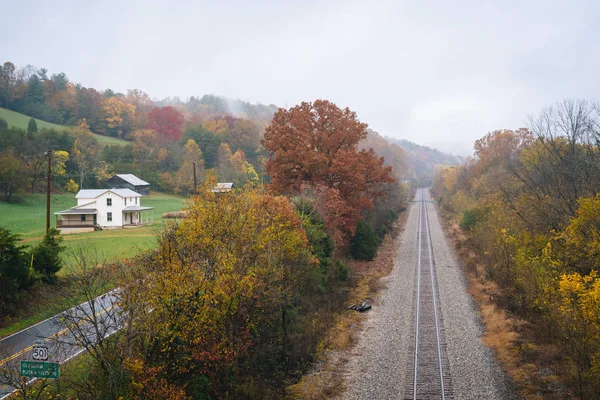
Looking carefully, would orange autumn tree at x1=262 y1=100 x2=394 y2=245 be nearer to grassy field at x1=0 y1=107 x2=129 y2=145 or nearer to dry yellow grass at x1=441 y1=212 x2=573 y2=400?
dry yellow grass at x1=441 y1=212 x2=573 y2=400

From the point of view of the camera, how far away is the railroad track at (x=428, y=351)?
15305mm

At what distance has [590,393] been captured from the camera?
507 inches

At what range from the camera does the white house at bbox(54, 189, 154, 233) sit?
Result: 170 feet

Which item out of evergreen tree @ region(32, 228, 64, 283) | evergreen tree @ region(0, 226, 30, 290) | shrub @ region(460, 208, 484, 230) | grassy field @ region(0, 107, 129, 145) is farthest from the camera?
grassy field @ region(0, 107, 129, 145)

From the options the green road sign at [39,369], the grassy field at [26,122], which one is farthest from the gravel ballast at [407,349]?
the grassy field at [26,122]

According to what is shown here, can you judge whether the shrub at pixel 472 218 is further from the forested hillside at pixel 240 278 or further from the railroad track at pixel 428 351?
the railroad track at pixel 428 351

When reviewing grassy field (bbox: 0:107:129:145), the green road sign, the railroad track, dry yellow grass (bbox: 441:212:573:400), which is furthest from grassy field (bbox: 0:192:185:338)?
grassy field (bbox: 0:107:129:145)

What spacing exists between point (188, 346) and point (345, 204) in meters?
22.2

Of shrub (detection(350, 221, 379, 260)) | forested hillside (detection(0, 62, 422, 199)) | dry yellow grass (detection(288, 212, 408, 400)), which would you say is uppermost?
forested hillside (detection(0, 62, 422, 199))

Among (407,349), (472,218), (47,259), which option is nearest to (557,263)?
(407,349)

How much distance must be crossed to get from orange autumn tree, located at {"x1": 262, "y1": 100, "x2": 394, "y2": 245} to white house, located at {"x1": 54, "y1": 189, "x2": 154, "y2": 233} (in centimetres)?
2535

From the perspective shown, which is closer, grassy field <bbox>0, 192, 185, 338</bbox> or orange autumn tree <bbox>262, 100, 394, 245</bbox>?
grassy field <bbox>0, 192, 185, 338</bbox>

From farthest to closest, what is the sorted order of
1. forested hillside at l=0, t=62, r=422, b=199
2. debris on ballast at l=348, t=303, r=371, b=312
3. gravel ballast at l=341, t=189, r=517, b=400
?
forested hillside at l=0, t=62, r=422, b=199 → debris on ballast at l=348, t=303, r=371, b=312 → gravel ballast at l=341, t=189, r=517, b=400

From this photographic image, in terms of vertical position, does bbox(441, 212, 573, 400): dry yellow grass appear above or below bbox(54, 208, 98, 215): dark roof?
below
